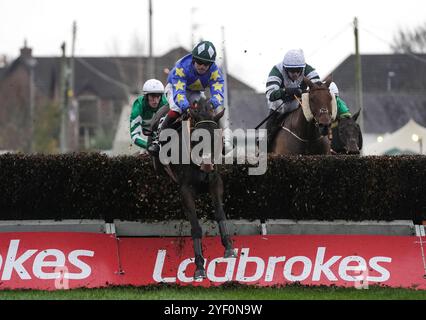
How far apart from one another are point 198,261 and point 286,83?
4.35 metres

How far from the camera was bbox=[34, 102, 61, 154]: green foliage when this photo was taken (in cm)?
6372

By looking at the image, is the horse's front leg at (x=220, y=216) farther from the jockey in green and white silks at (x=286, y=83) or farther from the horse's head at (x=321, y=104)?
the jockey in green and white silks at (x=286, y=83)

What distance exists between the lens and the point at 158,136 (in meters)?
12.1

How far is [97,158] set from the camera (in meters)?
12.7

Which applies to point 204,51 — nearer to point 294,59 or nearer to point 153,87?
point 153,87

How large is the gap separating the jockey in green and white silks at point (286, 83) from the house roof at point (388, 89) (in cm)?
4206

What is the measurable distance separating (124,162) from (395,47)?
45.2 meters

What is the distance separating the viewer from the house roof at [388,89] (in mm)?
64312

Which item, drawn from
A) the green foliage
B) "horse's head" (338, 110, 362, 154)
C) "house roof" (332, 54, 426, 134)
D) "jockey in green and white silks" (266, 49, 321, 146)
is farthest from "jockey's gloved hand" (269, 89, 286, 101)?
the green foliage

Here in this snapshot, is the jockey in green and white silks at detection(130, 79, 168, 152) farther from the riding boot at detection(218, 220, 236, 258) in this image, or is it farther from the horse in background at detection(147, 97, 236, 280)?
the riding boot at detection(218, 220, 236, 258)

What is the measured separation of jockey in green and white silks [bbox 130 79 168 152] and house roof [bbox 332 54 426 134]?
1682 inches

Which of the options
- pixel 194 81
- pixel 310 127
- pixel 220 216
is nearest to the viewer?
pixel 220 216

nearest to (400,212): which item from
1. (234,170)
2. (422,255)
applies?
(422,255)

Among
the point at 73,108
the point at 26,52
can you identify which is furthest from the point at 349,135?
the point at 26,52
